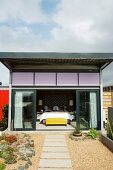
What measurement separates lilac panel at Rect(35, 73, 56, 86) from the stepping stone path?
3269mm

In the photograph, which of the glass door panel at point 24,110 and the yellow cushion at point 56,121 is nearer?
the glass door panel at point 24,110

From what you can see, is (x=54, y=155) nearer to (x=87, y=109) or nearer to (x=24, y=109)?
(x=24, y=109)

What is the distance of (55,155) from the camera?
769cm

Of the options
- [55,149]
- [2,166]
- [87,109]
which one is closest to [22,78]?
[87,109]

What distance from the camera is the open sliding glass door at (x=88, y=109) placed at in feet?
39.7

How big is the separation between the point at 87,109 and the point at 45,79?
291cm

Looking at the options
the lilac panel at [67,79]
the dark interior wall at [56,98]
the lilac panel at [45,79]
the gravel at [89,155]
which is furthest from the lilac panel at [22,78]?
the dark interior wall at [56,98]

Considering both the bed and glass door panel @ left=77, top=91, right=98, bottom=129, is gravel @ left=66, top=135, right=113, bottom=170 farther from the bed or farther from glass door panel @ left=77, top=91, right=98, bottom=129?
the bed

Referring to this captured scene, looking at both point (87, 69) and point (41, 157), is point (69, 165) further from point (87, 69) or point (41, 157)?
point (87, 69)

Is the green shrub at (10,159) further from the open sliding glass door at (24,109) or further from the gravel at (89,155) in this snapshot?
the open sliding glass door at (24,109)

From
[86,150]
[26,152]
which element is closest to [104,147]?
[86,150]

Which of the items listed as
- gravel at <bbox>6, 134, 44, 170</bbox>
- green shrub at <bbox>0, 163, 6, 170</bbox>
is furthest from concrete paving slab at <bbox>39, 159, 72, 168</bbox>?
green shrub at <bbox>0, 163, 6, 170</bbox>

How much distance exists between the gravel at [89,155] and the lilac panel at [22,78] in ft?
13.5

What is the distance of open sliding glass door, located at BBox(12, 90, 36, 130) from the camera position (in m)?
12.0
